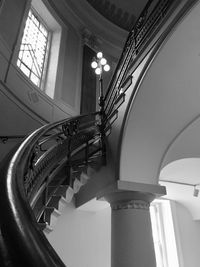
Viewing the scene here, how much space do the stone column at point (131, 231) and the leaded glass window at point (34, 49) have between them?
4254 millimetres

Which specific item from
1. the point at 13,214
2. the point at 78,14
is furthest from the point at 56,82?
the point at 13,214

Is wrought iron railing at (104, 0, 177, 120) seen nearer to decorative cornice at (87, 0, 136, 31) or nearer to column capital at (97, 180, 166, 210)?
column capital at (97, 180, 166, 210)

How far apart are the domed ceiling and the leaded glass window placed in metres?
3.20

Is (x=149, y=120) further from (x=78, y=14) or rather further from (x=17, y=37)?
(x=78, y=14)

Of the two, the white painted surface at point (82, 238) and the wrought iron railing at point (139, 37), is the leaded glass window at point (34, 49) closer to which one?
the wrought iron railing at point (139, 37)

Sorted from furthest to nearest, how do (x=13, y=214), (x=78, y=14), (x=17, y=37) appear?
(x=78, y=14) < (x=17, y=37) < (x=13, y=214)

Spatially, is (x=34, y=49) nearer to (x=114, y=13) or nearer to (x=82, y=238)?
(x=114, y=13)

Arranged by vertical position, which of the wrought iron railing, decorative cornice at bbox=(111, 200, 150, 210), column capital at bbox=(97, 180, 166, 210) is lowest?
decorative cornice at bbox=(111, 200, 150, 210)

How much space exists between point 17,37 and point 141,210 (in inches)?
177

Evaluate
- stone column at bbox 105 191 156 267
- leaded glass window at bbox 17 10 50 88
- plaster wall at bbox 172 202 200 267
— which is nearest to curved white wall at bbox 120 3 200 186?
stone column at bbox 105 191 156 267

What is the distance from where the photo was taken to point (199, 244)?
21.5ft

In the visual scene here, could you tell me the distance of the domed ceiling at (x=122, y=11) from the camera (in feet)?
31.5

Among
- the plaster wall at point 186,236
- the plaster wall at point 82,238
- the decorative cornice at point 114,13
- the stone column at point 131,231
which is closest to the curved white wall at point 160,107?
the stone column at point 131,231

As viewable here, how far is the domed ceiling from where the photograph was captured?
961 cm
